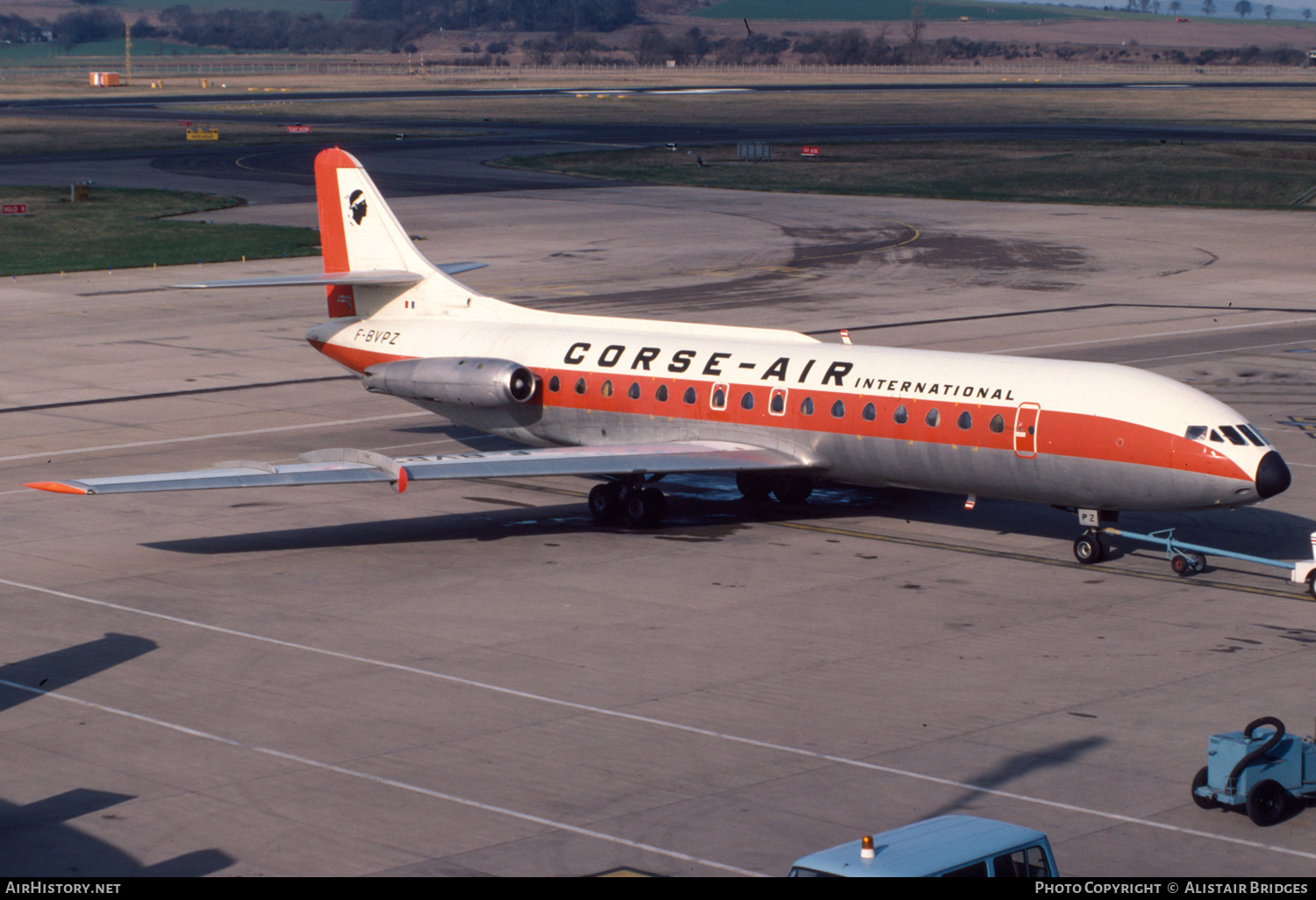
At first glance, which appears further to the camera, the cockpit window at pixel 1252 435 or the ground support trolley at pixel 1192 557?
the cockpit window at pixel 1252 435

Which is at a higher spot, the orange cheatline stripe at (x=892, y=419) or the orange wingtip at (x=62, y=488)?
the orange cheatline stripe at (x=892, y=419)

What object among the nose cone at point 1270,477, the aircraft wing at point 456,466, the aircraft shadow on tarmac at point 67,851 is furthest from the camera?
the aircraft wing at point 456,466

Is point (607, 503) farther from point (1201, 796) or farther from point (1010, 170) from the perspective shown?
point (1010, 170)

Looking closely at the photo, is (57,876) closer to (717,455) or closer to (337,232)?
(717,455)

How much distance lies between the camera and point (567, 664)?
24.5 meters

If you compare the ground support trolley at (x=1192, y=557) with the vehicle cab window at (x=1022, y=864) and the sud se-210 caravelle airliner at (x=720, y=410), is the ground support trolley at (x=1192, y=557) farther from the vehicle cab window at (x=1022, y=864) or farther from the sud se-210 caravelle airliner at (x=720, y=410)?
the vehicle cab window at (x=1022, y=864)

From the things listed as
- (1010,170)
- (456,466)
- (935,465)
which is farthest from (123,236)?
(935,465)

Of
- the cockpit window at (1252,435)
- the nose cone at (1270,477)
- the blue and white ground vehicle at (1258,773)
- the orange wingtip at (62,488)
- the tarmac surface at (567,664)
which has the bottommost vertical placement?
the tarmac surface at (567,664)

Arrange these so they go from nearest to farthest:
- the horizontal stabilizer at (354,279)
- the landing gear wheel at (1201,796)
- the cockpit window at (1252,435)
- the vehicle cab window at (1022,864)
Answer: the vehicle cab window at (1022,864)
the landing gear wheel at (1201,796)
the cockpit window at (1252,435)
the horizontal stabilizer at (354,279)

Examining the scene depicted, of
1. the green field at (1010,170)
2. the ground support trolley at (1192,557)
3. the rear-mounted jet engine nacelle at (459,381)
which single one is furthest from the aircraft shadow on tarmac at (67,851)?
the green field at (1010,170)

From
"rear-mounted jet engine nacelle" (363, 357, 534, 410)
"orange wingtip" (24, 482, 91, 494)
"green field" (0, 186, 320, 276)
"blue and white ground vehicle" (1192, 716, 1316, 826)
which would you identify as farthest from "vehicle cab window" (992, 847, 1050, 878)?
"green field" (0, 186, 320, 276)

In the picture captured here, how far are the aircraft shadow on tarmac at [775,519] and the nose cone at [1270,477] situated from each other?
11.6 feet

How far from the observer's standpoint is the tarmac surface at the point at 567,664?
1842 cm

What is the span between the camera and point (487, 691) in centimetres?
2325
